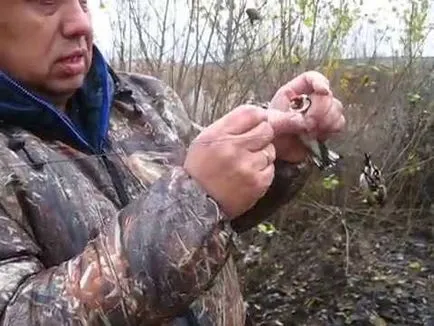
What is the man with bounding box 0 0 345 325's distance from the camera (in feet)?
4.22

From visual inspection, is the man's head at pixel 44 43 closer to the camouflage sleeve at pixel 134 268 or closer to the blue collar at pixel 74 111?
the blue collar at pixel 74 111

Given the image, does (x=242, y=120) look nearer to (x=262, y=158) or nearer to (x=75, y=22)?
(x=262, y=158)

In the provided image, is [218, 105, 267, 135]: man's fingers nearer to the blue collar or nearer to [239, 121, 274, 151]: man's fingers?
[239, 121, 274, 151]: man's fingers

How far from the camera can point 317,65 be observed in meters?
4.79

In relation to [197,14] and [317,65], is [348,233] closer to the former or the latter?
[317,65]

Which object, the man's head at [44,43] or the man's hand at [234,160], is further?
the man's head at [44,43]

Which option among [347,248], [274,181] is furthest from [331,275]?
[274,181]

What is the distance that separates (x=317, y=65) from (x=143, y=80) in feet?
9.79

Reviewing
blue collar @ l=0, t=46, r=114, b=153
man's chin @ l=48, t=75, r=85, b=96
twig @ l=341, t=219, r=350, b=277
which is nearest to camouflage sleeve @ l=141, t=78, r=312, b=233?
blue collar @ l=0, t=46, r=114, b=153

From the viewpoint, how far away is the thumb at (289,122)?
162 cm

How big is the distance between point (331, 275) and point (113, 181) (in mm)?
2869

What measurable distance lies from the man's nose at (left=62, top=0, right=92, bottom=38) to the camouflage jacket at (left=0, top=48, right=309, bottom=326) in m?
0.12

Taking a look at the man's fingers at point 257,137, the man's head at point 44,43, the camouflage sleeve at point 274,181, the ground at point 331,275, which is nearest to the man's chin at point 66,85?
the man's head at point 44,43

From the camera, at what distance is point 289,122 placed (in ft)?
5.35
